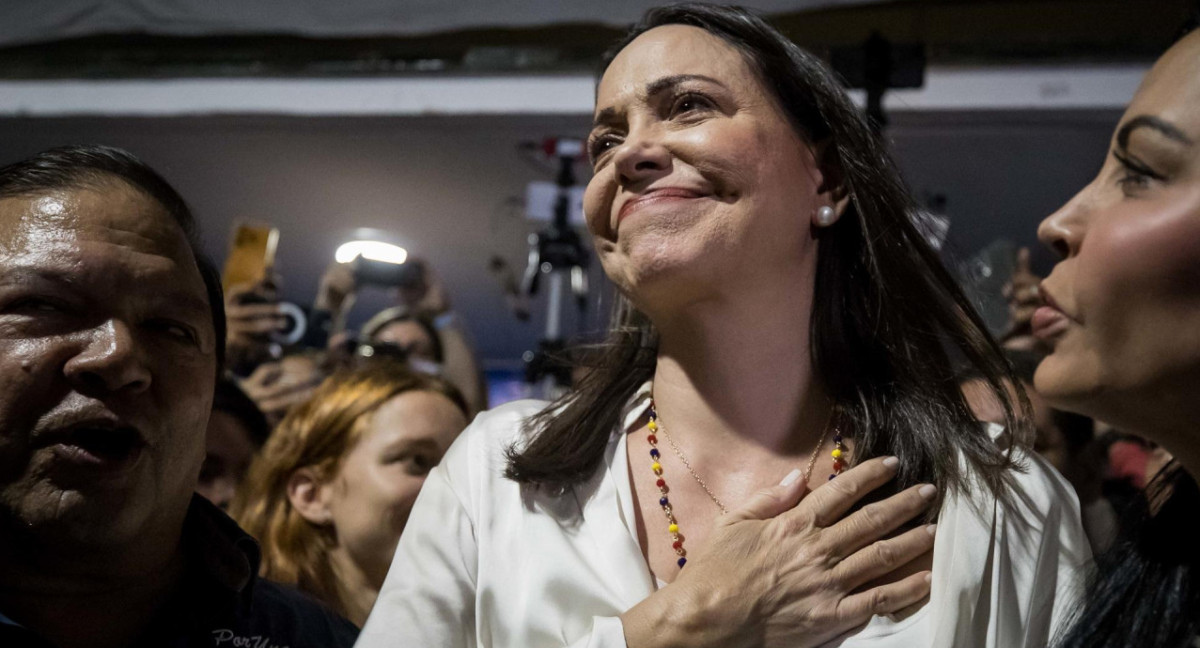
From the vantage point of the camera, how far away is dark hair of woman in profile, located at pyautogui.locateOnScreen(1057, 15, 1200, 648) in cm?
121

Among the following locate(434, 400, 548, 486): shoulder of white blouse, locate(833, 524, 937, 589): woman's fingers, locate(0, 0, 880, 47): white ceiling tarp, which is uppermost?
locate(0, 0, 880, 47): white ceiling tarp

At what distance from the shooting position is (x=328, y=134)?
4.99 m

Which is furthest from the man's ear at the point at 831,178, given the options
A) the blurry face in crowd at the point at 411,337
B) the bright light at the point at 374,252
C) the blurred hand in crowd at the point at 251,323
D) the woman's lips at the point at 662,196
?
the bright light at the point at 374,252

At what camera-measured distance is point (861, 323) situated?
171cm

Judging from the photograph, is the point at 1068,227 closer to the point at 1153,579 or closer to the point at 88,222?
the point at 1153,579

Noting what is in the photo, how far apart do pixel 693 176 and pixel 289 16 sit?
2586mm

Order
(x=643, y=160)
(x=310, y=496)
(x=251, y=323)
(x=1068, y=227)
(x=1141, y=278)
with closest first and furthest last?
1. (x=1141, y=278)
2. (x=1068, y=227)
3. (x=643, y=160)
4. (x=310, y=496)
5. (x=251, y=323)

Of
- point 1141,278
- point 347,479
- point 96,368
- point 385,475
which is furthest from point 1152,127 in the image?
point 347,479

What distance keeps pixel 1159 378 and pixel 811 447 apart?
591 mm

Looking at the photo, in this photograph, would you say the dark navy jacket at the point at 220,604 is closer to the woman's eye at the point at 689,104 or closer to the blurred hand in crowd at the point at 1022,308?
the woman's eye at the point at 689,104

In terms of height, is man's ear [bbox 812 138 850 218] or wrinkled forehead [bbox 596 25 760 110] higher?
wrinkled forehead [bbox 596 25 760 110]

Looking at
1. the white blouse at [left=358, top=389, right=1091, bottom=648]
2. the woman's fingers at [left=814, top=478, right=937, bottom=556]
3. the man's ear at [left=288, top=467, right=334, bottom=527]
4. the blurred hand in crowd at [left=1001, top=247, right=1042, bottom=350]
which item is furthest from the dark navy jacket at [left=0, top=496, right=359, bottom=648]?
the blurred hand in crowd at [left=1001, top=247, right=1042, bottom=350]

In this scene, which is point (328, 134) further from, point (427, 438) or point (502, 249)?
point (427, 438)

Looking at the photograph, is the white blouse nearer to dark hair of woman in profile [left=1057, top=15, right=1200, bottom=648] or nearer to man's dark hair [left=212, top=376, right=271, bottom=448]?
dark hair of woman in profile [left=1057, top=15, right=1200, bottom=648]
